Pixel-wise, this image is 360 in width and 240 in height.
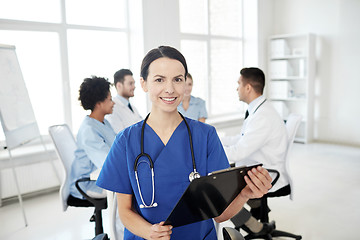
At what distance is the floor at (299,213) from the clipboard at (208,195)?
5.90 ft

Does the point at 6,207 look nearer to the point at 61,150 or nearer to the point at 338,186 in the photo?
the point at 61,150

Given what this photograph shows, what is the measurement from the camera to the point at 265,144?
243cm

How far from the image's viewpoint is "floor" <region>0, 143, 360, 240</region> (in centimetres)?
279

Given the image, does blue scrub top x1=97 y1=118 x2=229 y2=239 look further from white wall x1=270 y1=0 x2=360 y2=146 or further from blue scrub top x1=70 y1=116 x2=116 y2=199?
white wall x1=270 y1=0 x2=360 y2=146

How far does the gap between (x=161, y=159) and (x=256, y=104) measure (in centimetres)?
149

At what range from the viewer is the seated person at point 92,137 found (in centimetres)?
224

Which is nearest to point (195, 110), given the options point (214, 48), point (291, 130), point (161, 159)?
point (291, 130)

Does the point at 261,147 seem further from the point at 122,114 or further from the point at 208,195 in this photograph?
the point at 122,114

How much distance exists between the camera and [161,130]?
1.33 m

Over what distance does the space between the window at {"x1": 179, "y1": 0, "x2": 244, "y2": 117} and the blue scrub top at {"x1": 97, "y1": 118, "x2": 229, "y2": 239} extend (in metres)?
4.44

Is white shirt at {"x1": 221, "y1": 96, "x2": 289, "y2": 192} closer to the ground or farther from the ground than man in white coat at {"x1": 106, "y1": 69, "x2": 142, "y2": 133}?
closer to the ground

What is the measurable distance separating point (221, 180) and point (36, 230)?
2.44 metres

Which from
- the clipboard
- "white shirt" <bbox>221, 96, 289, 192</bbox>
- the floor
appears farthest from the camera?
the floor

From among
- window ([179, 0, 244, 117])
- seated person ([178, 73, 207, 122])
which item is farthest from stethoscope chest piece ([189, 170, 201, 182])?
window ([179, 0, 244, 117])
